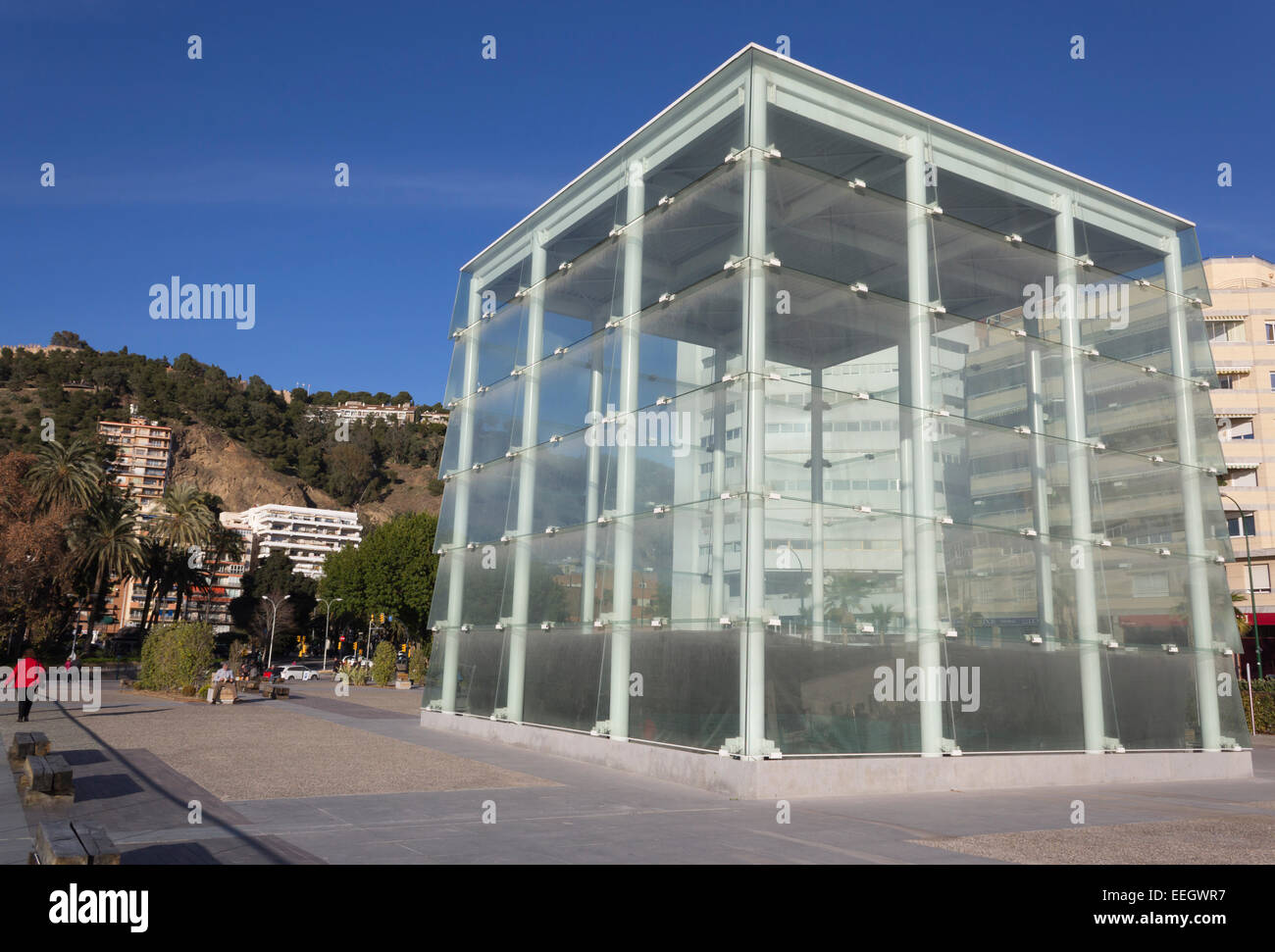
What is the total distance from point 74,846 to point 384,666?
141ft

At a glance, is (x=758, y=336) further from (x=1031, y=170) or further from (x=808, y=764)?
(x=1031, y=170)

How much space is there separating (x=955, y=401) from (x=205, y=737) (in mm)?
15319

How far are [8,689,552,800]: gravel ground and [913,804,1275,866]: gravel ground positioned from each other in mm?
6454

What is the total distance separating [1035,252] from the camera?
18.6 m

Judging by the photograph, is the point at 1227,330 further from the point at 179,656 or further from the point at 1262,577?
the point at 179,656

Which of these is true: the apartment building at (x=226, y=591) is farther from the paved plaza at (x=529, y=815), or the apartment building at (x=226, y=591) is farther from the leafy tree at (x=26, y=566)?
the paved plaza at (x=529, y=815)

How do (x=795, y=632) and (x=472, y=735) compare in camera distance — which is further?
(x=472, y=735)

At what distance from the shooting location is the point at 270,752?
53.1 ft

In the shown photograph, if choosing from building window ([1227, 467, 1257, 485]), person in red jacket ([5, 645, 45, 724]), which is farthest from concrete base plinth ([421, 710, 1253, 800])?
building window ([1227, 467, 1257, 485])

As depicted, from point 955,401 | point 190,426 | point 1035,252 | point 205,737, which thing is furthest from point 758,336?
point 190,426

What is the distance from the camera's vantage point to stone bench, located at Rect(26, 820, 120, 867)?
587 centimetres

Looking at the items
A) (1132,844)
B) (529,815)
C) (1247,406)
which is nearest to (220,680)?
(529,815)
